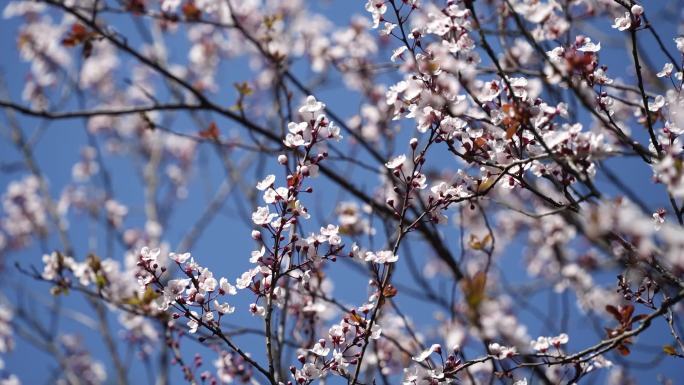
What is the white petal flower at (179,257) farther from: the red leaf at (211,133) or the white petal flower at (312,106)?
the red leaf at (211,133)

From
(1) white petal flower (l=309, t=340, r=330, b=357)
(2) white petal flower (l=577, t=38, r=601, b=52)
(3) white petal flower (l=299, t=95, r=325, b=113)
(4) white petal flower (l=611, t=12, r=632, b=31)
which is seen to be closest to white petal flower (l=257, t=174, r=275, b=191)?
(3) white petal flower (l=299, t=95, r=325, b=113)

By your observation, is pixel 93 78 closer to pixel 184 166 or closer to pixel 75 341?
pixel 184 166

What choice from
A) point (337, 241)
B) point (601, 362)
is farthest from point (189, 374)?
point (601, 362)

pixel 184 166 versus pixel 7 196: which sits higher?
pixel 184 166

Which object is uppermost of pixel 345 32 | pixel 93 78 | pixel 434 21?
pixel 93 78

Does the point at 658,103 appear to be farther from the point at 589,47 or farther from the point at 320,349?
the point at 320,349

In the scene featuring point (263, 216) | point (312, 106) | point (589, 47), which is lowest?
point (263, 216)

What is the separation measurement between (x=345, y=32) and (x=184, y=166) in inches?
213

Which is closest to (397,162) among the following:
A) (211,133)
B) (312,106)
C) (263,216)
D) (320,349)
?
(312,106)

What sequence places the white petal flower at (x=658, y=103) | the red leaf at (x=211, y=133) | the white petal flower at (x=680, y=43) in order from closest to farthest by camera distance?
1. the white petal flower at (x=680, y=43)
2. the white petal flower at (x=658, y=103)
3. the red leaf at (x=211, y=133)

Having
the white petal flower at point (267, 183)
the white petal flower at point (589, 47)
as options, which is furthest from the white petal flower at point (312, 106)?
the white petal flower at point (589, 47)

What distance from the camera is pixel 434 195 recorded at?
8.19 ft

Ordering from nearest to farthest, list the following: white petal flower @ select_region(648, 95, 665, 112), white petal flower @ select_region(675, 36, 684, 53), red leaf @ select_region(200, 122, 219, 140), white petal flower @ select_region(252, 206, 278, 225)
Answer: white petal flower @ select_region(252, 206, 278, 225) < white petal flower @ select_region(675, 36, 684, 53) < white petal flower @ select_region(648, 95, 665, 112) < red leaf @ select_region(200, 122, 219, 140)

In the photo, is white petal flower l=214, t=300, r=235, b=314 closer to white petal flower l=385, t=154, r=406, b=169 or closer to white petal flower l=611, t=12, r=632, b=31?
white petal flower l=385, t=154, r=406, b=169
